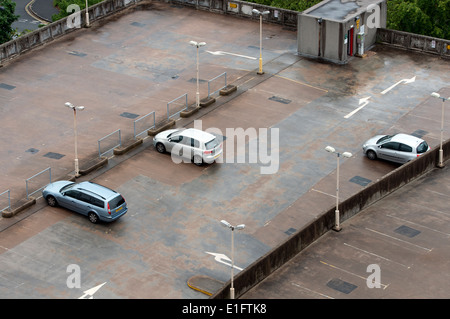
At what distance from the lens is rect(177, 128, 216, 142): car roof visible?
205ft

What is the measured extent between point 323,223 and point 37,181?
64.3ft

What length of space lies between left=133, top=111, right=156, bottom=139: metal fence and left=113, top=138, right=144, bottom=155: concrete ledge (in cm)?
150

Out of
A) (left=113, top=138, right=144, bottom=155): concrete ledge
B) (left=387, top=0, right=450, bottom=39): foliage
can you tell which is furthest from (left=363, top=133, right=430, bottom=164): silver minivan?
(left=387, top=0, right=450, bottom=39): foliage

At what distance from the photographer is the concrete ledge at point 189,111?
69.2 m

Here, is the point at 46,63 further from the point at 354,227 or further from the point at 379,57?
the point at 354,227

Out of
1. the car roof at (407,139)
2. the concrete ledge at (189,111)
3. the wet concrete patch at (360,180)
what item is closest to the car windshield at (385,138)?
the car roof at (407,139)

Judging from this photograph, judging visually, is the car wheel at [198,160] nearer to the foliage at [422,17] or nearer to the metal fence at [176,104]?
the metal fence at [176,104]

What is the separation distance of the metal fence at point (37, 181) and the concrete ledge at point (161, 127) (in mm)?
8058

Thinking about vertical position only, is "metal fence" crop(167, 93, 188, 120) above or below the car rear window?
below

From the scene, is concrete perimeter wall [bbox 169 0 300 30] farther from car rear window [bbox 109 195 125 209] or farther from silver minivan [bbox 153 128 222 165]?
car rear window [bbox 109 195 125 209]

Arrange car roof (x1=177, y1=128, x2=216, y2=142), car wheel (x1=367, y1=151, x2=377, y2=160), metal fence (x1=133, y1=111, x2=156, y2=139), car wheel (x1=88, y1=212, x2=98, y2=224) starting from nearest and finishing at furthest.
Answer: car wheel (x1=88, y1=212, x2=98, y2=224)
car roof (x1=177, y1=128, x2=216, y2=142)
car wheel (x1=367, y1=151, x2=377, y2=160)
metal fence (x1=133, y1=111, x2=156, y2=139)

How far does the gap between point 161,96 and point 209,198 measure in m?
14.9

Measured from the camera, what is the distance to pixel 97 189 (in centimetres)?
5678
